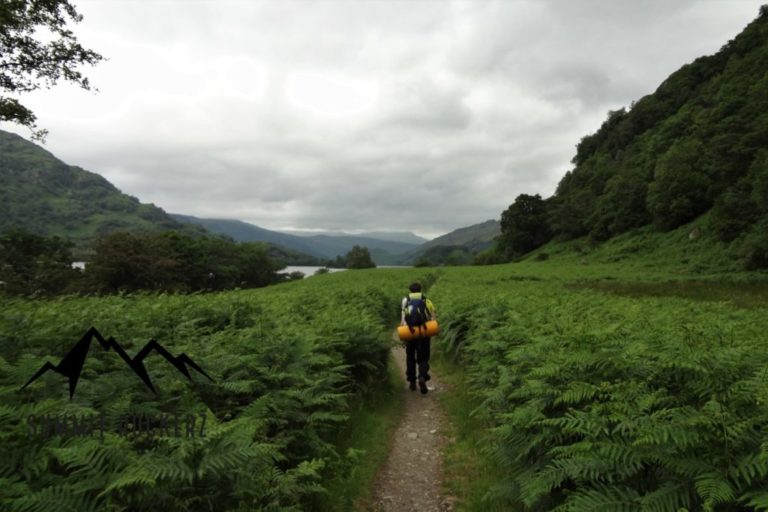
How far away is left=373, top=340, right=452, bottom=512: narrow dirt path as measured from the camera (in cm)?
611

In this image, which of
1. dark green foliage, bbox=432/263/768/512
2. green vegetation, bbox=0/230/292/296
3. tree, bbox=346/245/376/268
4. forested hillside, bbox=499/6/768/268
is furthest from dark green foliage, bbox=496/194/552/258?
dark green foliage, bbox=432/263/768/512

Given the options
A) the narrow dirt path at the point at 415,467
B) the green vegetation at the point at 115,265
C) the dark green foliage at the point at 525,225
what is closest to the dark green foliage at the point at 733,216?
the dark green foliage at the point at 525,225

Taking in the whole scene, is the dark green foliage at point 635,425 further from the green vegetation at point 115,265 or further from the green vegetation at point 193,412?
the green vegetation at point 115,265

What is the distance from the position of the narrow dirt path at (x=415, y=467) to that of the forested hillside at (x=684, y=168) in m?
44.6

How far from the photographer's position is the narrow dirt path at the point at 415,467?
6105 mm

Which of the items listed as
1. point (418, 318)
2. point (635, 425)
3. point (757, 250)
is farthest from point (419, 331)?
point (757, 250)

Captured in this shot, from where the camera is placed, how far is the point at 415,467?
23.9ft

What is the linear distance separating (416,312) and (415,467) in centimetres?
428

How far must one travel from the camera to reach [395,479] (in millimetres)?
6844

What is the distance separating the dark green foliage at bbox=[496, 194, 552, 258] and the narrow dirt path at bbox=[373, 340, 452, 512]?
95078 mm

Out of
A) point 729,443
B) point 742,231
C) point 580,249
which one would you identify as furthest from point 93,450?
point 580,249

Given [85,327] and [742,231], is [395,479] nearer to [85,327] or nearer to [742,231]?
[85,327]

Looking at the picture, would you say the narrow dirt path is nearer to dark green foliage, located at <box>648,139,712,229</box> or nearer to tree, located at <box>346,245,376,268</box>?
dark green foliage, located at <box>648,139,712,229</box>

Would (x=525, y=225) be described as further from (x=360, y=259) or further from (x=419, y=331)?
(x=419, y=331)
